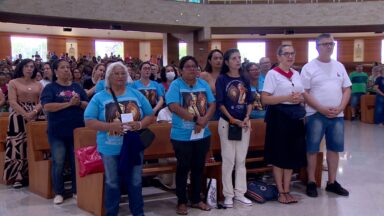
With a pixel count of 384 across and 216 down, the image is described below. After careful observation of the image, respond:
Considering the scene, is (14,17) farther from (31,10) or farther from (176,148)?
(176,148)

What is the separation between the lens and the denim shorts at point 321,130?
15.8 ft

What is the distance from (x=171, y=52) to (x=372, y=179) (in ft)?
43.7

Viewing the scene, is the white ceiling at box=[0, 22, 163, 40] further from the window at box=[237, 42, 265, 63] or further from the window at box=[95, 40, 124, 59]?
the window at box=[237, 42, 265, 63]

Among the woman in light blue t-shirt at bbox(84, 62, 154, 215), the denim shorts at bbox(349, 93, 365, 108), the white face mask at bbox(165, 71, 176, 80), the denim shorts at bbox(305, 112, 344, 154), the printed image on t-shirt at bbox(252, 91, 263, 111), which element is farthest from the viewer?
the denim shorts at bbox(349, 93, 365, 108)

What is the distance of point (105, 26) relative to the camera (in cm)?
1477

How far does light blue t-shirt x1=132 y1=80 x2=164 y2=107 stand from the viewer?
600 cm

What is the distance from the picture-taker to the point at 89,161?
4.20 metres

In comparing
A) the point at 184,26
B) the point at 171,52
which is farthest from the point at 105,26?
the point at 171,52

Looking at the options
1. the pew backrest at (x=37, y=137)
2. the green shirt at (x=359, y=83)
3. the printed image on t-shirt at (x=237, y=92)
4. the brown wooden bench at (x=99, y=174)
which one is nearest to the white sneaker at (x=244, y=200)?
the brown wooden bench at (x=99, y=174)

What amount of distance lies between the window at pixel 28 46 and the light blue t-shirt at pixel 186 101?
17.4 m

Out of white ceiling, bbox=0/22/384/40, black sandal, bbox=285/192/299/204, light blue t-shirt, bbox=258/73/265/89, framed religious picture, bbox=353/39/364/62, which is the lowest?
black sandal, bbox=285/192/299/204

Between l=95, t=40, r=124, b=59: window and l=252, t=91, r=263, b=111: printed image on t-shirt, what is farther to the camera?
l=95, t=40, r=124, b=59: window

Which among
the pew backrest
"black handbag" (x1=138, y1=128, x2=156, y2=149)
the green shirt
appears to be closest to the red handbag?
"black handbag" (x1=138, y1=128, x2=156, y2=149)

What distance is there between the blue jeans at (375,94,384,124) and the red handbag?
9.19m
